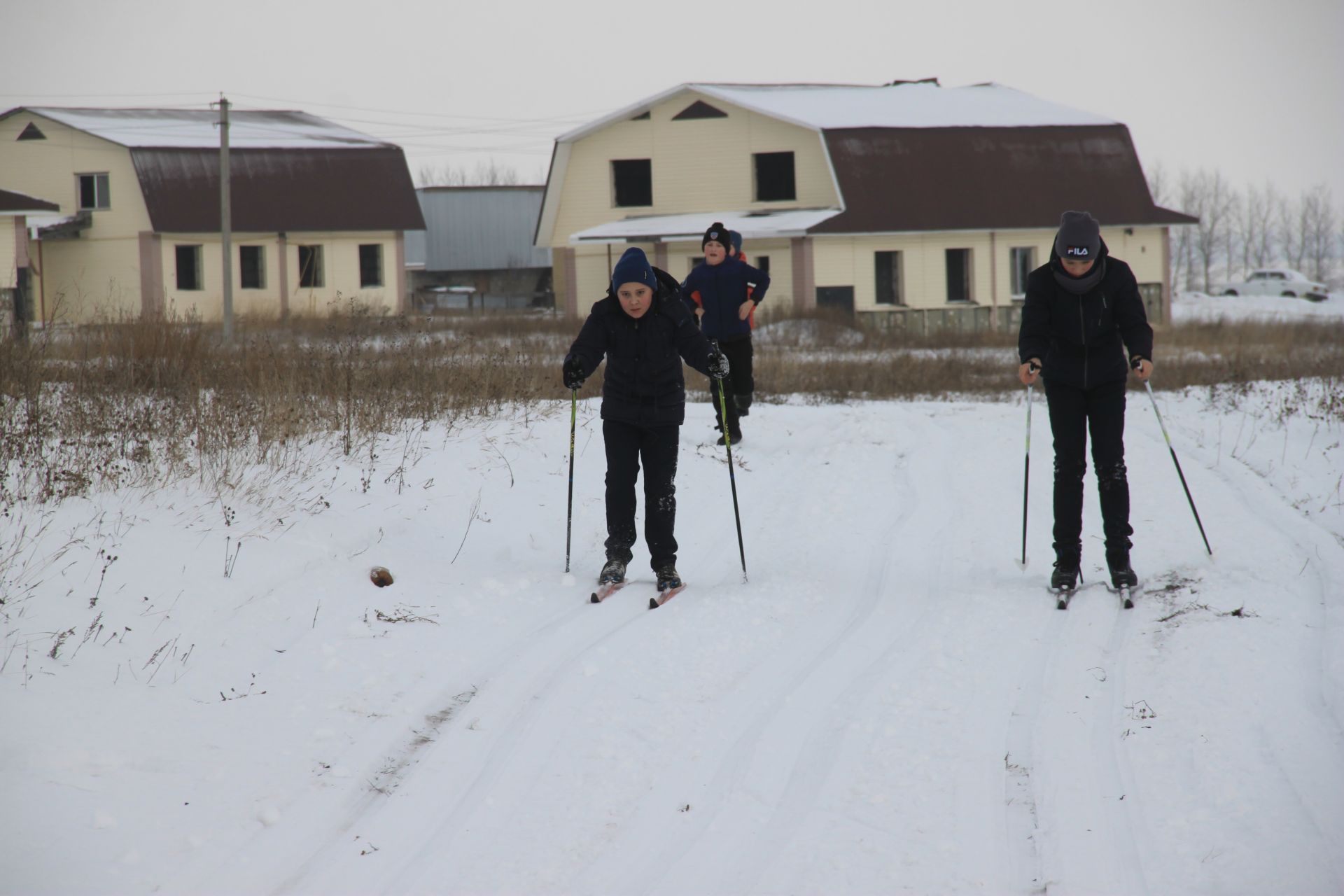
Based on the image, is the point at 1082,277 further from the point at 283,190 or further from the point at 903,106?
the point at 283,190

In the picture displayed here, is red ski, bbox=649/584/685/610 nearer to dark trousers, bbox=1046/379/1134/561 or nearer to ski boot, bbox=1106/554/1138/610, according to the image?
dark trousers, bbox=1046/379/1134/561

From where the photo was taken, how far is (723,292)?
34.6 feet

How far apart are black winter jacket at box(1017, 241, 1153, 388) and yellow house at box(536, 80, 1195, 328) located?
23312mm

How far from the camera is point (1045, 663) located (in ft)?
17.9

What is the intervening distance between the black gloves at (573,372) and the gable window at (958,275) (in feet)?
87.9

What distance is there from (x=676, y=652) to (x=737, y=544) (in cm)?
253

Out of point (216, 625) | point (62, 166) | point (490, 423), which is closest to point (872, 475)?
point (490, 423)

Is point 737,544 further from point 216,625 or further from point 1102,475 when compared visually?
point 216,625

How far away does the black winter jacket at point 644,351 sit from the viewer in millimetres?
6840

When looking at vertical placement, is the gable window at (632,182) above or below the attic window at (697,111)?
below

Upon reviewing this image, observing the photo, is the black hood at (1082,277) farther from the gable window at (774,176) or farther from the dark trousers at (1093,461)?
the gable window at (774,176)

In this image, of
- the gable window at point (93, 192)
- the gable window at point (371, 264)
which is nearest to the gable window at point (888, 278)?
the gable window at point (371, 264)

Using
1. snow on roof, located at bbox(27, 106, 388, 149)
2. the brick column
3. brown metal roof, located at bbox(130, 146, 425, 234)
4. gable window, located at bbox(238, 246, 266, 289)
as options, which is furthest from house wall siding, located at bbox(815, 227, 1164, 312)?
gable window, located at bbox(238, 246, 266, 289)

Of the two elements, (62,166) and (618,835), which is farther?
(62,166)
